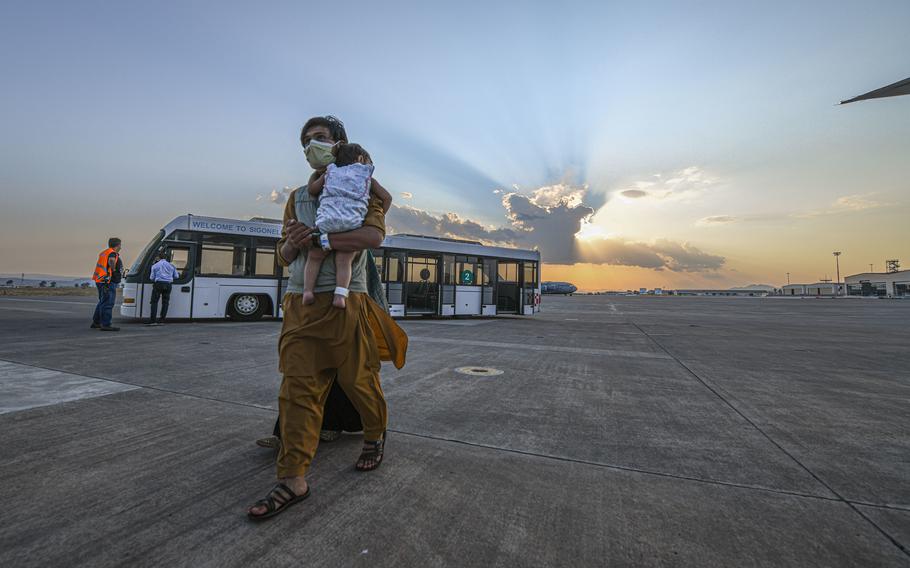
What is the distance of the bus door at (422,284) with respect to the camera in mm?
14047

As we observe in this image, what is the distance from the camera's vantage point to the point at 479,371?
535 cm

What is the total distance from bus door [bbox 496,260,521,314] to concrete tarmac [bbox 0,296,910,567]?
1108 centimetres

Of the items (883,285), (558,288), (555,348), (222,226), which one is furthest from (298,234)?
(883,285)

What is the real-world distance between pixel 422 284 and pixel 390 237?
2.13m

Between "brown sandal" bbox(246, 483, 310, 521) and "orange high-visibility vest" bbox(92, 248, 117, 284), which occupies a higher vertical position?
"orange high-visibility vest" bbox(92, 248, 117, 284)

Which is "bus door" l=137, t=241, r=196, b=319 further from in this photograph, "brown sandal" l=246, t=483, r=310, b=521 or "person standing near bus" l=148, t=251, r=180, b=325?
"brown sandal" l=246, t=483, r=310, b=521

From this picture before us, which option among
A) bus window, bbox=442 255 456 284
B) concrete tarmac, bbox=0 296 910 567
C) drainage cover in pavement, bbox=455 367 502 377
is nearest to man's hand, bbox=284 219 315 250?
concrete tarmac, bbox=0 296 910 567

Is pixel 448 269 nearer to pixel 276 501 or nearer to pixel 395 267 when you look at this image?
pixel 395 267

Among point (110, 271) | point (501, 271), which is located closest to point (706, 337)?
point (501, 271)

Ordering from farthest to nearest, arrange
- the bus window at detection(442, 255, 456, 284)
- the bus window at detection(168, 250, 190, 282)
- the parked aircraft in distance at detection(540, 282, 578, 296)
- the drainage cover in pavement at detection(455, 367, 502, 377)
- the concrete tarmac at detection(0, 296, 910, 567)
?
the parked aircraft in distance at detection(540, 282, 578, 296) < the bus window at detection(442, 255, 456, 284) < the bus window at detection(168, 250, 190, 282) < the drainage cover in pavement at detection(455, 367, 502, 377) < the concrete tarmac at detection(0, 296, 910, 567)

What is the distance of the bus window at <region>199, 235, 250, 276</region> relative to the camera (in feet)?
37.4

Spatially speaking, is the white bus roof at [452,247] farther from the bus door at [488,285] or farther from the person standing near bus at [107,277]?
the person standing near bus at [107,277]

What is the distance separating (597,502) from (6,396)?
5.09 meters

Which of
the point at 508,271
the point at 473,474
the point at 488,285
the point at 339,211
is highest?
the point at 508,271
